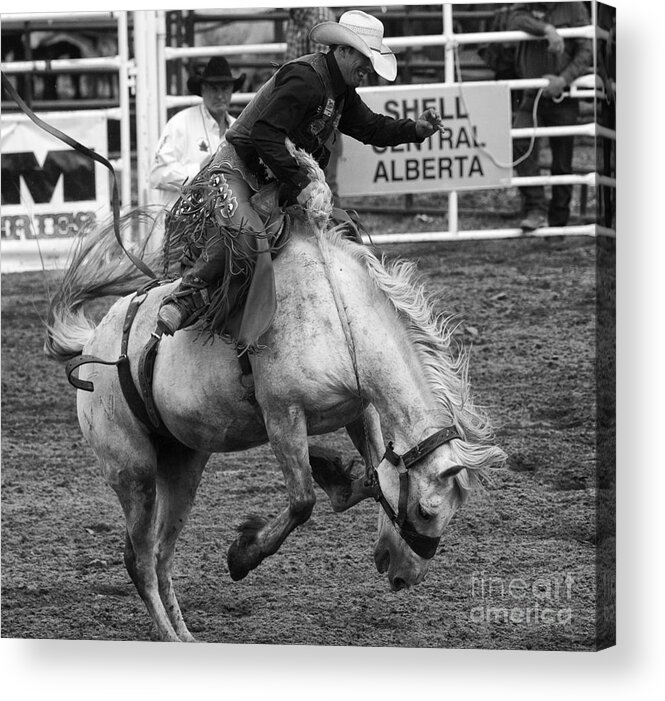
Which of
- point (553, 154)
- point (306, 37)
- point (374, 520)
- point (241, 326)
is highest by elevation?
point (306, 37)

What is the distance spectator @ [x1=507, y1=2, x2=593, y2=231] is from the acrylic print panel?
0.06m

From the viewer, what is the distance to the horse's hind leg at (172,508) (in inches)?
239

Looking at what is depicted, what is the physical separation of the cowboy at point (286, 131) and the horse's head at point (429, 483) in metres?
0.60

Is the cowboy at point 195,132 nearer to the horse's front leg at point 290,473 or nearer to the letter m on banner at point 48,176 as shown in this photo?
the letter m on banner at point 48,176

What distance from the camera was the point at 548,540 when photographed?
19.6 ft

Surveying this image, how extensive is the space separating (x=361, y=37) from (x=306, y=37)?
61.6 inches

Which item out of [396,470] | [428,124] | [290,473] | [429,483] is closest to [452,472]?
[429,483]

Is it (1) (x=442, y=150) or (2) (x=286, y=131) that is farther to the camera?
(1) (x=442, y=150)

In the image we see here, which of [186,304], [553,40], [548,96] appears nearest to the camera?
[186,304]

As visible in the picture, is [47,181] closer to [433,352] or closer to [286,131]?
[286,131]

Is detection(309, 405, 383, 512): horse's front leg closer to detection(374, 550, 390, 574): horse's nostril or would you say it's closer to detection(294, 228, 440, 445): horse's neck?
detection(374, 550, 390, 574): horse's nostril

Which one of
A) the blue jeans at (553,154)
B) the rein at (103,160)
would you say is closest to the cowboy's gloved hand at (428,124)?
the rein at (103,160)

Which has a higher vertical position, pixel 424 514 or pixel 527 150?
pixel 527 150

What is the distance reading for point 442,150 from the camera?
6867mm
